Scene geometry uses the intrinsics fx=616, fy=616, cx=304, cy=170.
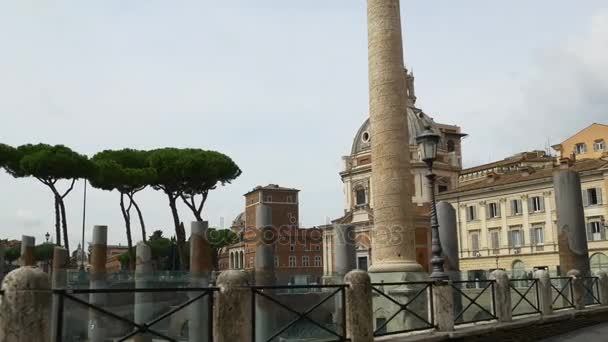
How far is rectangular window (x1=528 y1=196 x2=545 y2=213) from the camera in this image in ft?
151

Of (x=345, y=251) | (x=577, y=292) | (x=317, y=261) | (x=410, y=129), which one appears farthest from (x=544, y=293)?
(x=317, y=261)

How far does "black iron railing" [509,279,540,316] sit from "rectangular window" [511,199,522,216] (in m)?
36.2

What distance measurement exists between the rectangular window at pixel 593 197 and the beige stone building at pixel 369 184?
13.6 meters

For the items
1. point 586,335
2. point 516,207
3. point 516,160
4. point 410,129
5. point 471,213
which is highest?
point 410,129

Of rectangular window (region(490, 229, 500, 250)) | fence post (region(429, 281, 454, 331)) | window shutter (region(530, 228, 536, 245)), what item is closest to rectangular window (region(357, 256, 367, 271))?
rectangular window (region(490, 229, 500, 250))

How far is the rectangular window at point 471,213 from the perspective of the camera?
51231 millimetres

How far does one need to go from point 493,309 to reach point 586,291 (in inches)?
200

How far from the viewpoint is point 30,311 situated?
5.33 metres

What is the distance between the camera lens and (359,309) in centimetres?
838

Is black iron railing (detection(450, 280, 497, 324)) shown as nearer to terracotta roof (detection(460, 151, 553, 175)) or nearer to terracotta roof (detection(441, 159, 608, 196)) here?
terracotta roof (detection(441, 159, 608, 196))

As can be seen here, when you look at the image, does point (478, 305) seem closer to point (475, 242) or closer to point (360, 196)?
point (475, 242)

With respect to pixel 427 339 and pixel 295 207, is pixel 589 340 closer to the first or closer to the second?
pixel 427 339

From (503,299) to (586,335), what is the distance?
235cm

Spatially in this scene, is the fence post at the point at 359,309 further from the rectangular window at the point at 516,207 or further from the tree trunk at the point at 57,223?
the rectangular window at the point at 516,207
